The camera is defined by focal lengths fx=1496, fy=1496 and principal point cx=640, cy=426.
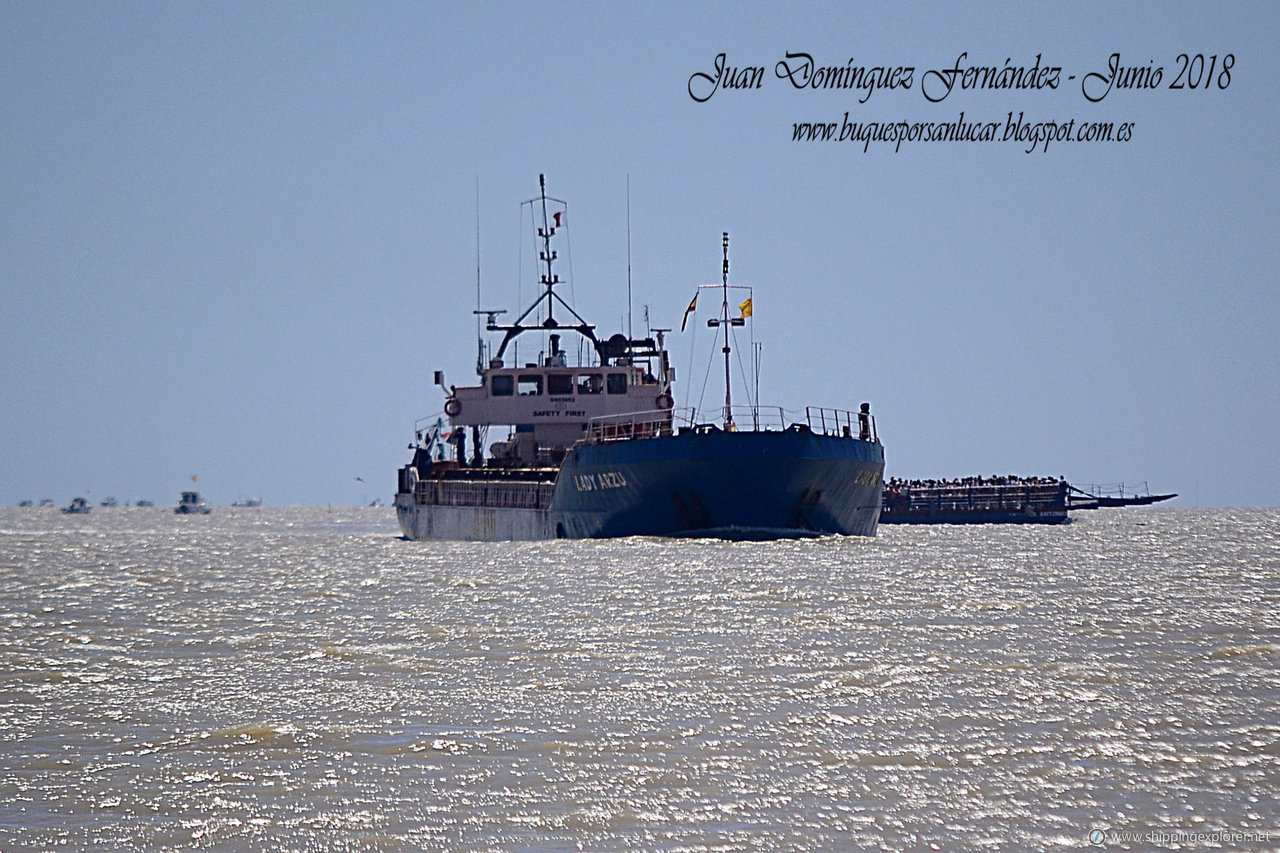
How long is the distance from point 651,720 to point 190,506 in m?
177

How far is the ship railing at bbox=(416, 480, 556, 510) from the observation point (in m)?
41.2

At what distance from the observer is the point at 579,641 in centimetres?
1565

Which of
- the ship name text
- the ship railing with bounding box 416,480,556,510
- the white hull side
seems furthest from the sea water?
the ship railing with bounding box 416,480,556,510

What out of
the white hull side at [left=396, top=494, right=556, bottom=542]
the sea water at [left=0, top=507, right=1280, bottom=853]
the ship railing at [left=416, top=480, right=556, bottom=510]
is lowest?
the sea water at [left=0, top=507, right=1280, bottom=853]

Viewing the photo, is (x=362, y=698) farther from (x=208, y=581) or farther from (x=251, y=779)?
(x=208, y=581)

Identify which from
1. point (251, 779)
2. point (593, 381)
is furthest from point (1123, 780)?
point (593, 381)

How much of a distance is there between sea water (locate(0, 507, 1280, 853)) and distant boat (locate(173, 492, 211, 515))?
162296mm

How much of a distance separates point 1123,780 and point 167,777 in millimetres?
5762

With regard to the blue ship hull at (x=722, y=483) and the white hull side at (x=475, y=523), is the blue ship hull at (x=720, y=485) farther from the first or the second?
the white hull side at (x=475, y=523)

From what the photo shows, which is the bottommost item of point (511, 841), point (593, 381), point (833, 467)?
point (511, 841)

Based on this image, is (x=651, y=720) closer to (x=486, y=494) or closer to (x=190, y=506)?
(x=486, y=494)

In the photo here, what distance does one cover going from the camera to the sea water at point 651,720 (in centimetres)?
798

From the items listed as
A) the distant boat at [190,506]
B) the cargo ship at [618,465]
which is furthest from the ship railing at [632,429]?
the distant boat at [190,506]

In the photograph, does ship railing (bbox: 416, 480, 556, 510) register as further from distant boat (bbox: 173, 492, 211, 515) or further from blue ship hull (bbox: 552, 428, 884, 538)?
distant boat (bbox: 173, 492, 211, 515)
